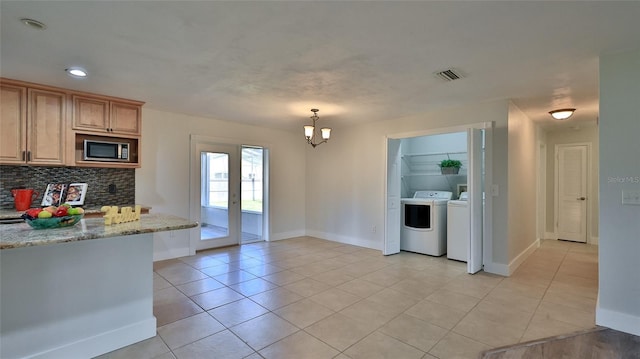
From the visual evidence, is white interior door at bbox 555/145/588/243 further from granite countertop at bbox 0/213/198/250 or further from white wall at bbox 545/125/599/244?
granite countertop at bbox 0/213/198/250

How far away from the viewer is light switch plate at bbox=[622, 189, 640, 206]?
97.0 inches

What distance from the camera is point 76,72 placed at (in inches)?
120

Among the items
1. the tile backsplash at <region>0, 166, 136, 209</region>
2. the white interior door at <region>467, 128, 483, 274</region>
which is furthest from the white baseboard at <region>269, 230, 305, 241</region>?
the white interior door at <region>467, 128, 483, 274</region>

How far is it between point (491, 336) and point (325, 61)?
2.69 m

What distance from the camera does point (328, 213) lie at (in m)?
6.36

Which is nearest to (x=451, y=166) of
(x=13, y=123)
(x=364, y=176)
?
(x=364, y=176)

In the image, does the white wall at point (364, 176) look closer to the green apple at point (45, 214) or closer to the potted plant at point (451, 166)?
the potted plant at point (451, 166)

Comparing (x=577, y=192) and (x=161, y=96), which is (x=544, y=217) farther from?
(x=161, y=96)

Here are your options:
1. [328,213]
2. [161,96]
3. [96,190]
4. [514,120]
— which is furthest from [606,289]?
[96,190]

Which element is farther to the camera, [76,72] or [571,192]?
[571,192]

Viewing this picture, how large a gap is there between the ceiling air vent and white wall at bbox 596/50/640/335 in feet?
3.72

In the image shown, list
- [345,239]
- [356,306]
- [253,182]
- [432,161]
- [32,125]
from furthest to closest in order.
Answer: [253,182]
[345,239]
[432,161]
[32,125]
[356,306]

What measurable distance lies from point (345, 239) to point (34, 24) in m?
5.17

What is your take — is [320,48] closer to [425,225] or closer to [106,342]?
[106,342]
